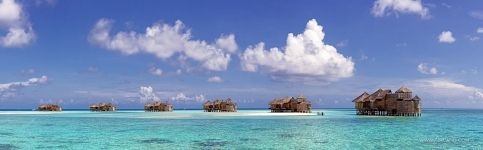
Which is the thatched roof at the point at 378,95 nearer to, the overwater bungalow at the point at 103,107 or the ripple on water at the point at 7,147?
the ripple on water at the point at 7,147

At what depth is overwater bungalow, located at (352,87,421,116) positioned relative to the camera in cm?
6525

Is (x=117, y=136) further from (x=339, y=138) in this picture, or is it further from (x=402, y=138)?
(x=402, y=138)

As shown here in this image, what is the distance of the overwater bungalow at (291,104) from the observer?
8725cm

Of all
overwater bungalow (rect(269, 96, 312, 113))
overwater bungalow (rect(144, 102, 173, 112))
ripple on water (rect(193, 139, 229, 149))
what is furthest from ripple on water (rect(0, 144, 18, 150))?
overwater bungalow (rect(144, 102, 173, 112))

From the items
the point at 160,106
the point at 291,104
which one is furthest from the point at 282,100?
the point at 160,106

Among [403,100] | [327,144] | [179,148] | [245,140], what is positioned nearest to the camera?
[179,148]

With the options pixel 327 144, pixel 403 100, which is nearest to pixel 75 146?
pixel 327 144

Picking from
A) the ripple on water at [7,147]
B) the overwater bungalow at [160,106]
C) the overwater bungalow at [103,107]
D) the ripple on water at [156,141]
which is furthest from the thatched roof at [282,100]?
the ripple on water at [7,147]

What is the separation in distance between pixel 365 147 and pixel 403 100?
1672 inches

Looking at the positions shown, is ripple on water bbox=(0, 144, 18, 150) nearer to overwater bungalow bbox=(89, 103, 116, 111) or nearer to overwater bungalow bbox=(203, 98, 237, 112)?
overwater bungalow bbox=(203, 98, 237, 112)

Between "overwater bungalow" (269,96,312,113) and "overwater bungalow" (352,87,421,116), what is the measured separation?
601 inches

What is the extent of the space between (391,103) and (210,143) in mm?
45602

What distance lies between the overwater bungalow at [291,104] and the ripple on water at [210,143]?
59.8 metres

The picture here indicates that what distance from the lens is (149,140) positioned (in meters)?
29.0
